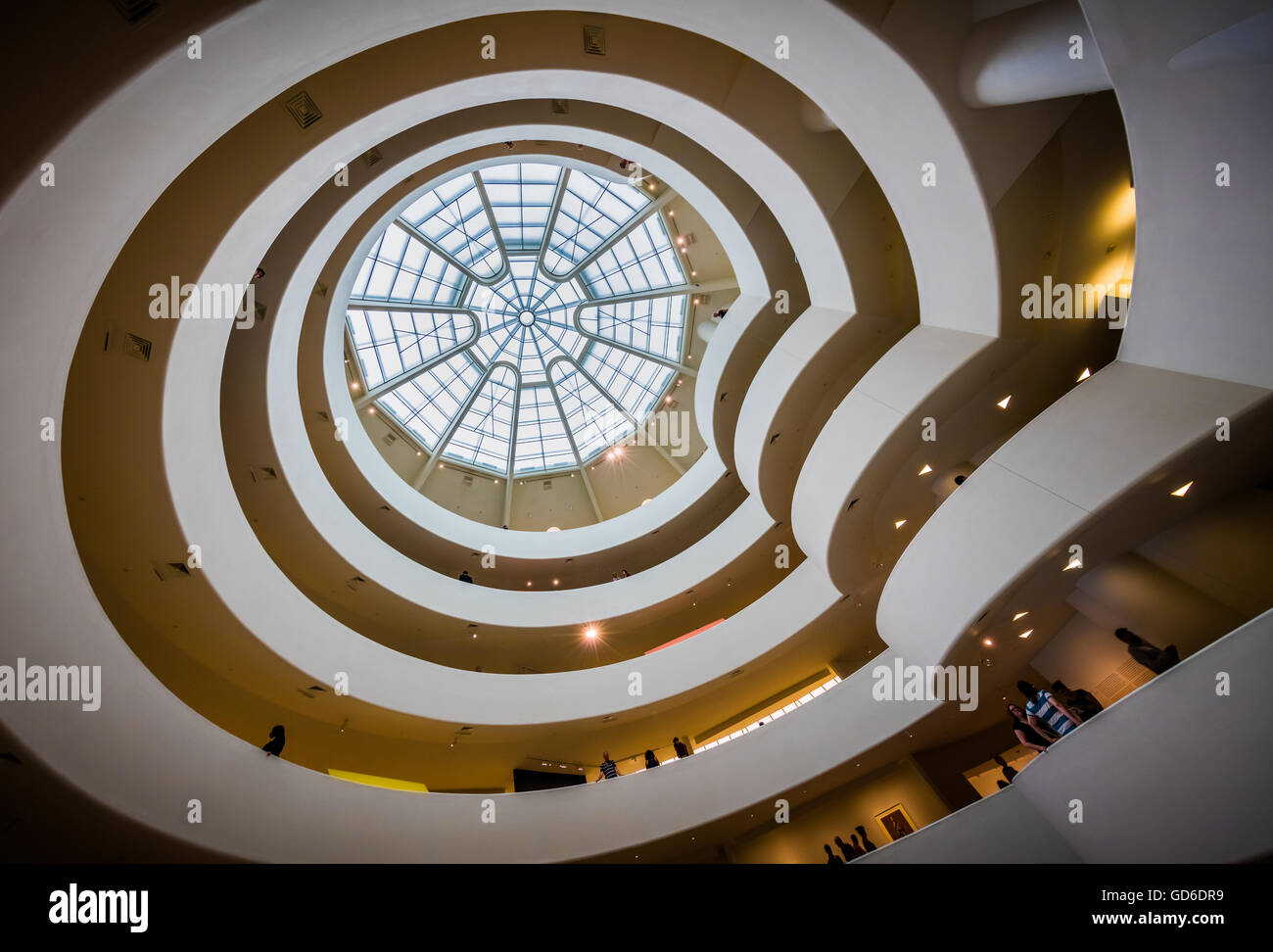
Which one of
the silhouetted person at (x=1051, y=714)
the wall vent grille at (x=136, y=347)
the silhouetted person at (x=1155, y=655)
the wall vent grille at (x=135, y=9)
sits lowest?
the silhouetted person at (x=1051, y=714)

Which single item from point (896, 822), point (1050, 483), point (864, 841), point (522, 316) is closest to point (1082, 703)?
point (1050, 483)

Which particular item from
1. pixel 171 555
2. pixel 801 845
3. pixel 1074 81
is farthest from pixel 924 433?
pixel 171 555

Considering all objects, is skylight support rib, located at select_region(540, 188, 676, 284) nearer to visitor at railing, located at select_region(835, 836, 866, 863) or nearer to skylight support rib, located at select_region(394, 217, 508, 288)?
skylight support rib, located at select_region(394, 217, 508, 288)

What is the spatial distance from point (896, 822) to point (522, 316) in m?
25.1

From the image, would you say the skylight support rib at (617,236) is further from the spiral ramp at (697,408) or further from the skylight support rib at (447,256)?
the skylight support rib at (447,256)

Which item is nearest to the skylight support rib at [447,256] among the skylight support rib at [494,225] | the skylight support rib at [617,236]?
the skylight support rib at [494,225]

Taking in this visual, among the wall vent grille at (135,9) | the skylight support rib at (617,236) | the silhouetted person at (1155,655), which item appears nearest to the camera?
the wall vent grille at (135,9)

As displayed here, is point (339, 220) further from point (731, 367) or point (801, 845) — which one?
point (801, 845)

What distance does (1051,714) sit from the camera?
10336 mm

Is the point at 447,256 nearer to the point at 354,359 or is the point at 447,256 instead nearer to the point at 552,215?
the point at 552,215

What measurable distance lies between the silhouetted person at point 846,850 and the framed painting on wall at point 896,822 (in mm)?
1295

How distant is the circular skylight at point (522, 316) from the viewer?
21.6 meters

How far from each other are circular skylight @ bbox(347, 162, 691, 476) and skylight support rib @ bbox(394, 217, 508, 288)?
73 mm

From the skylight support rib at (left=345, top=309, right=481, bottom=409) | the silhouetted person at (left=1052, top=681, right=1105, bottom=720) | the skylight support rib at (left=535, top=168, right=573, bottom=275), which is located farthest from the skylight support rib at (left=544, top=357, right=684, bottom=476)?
the silhouetted person at (left=1052, top=681, right=1105, bottom=720)
